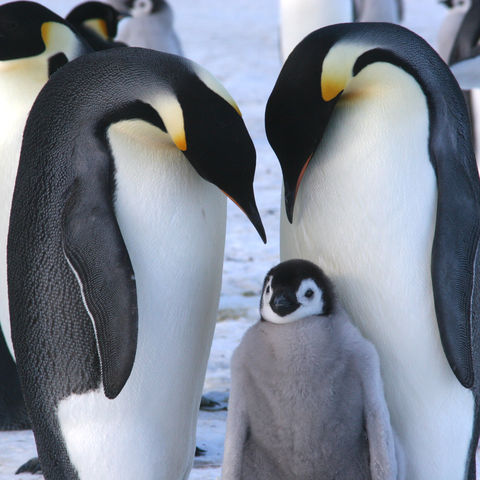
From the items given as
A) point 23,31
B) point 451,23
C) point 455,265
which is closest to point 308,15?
point 451,23

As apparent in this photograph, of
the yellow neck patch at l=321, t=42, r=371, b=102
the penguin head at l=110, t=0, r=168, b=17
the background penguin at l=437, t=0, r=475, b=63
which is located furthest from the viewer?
the penguin head at l=110, t=0, r=168, b=17

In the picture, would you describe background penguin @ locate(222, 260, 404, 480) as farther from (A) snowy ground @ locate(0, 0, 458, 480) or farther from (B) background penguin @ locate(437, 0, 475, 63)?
(B) background penguin @ locate(437, 0, 475, 63)

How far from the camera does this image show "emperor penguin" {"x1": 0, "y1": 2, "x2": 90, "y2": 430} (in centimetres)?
262

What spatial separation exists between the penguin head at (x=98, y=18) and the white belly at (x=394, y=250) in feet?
10.4

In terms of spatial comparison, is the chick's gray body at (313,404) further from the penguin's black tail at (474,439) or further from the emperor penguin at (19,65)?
the emperor penguin at (19,65)

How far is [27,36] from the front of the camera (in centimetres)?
279

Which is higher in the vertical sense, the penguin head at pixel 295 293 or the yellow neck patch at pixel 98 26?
the penguin head at pixel 295 293

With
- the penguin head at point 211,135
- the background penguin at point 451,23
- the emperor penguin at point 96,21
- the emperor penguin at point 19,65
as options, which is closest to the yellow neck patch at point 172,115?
the penguin head at point 211,135

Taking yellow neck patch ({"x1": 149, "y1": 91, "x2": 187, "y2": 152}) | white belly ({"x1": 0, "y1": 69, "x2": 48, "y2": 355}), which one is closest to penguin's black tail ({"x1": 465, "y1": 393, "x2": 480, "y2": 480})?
yellow neck patch ({"x1": 149, "y1": 91, "x2": 187, "y2": 152})

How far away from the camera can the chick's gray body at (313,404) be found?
6.66ft

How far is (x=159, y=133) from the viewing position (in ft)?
6.79

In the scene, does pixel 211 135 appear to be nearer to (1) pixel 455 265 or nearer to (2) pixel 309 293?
(2) pixel 309 293

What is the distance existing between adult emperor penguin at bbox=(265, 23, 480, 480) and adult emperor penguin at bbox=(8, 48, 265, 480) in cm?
19

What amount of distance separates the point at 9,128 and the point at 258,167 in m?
4.07
